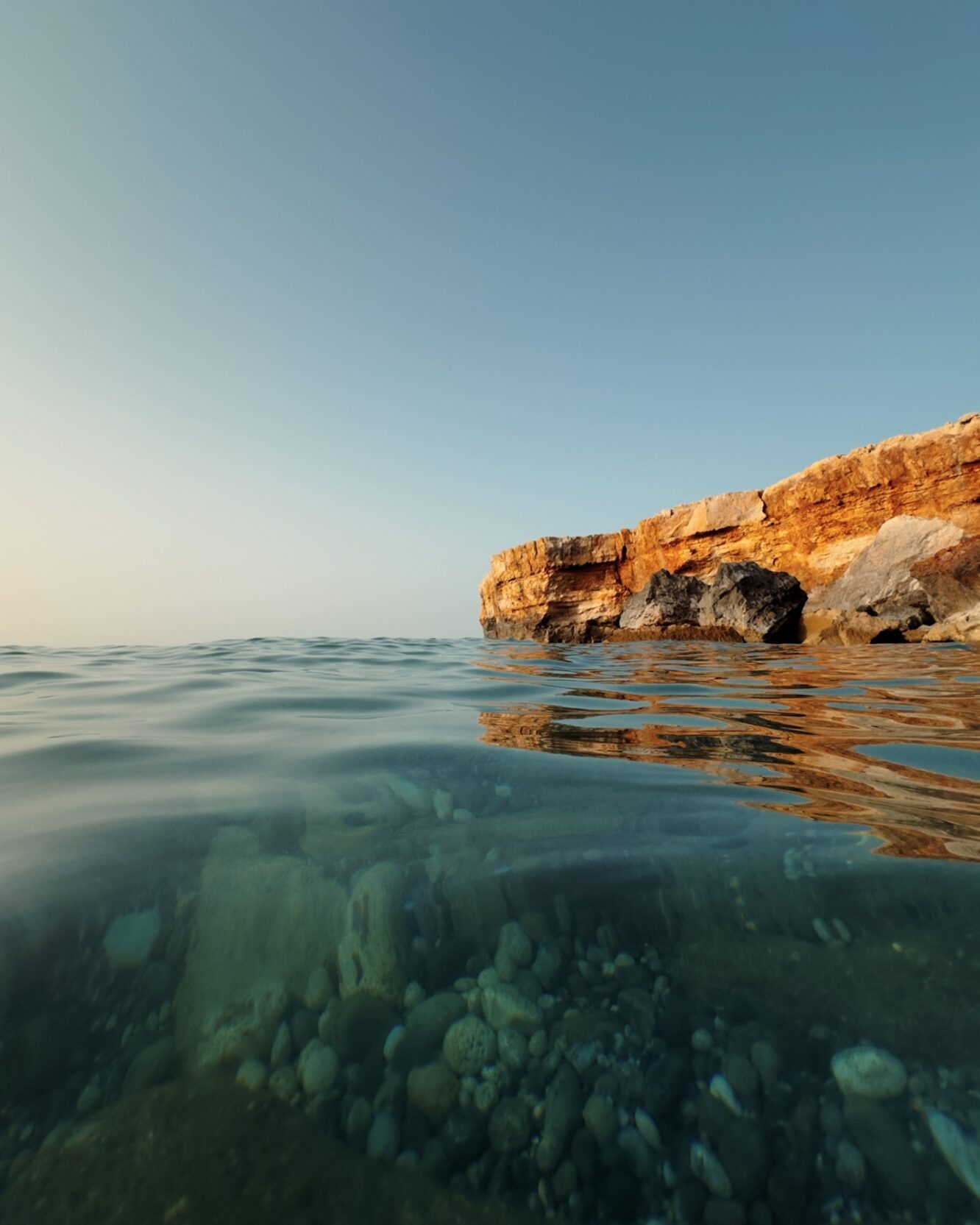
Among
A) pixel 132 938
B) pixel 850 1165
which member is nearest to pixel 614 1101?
pixel 850 1165

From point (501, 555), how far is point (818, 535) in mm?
11178

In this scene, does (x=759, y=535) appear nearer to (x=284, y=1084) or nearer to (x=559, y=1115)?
(x=559, y=1115)

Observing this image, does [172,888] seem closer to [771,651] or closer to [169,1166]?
[169,1166]

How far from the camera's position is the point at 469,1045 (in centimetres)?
67

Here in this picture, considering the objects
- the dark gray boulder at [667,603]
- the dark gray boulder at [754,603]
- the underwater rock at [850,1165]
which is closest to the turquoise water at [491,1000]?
the underwater rock at [850,1165]

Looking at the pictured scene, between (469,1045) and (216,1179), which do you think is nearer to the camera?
(216,1179)

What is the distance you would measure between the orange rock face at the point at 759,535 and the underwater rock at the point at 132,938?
13740mm

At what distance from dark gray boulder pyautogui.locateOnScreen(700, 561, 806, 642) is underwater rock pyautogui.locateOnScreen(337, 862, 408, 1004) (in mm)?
10497

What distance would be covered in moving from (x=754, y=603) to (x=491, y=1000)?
1101 cm

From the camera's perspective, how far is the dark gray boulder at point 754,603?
1017 centimetres

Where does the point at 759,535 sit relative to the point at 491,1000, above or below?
above

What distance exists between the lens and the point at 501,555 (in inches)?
877

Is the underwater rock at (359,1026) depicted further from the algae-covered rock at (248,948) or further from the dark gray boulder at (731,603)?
the dark gray boulder at (731,603)

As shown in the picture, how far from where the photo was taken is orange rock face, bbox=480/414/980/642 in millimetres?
13211
